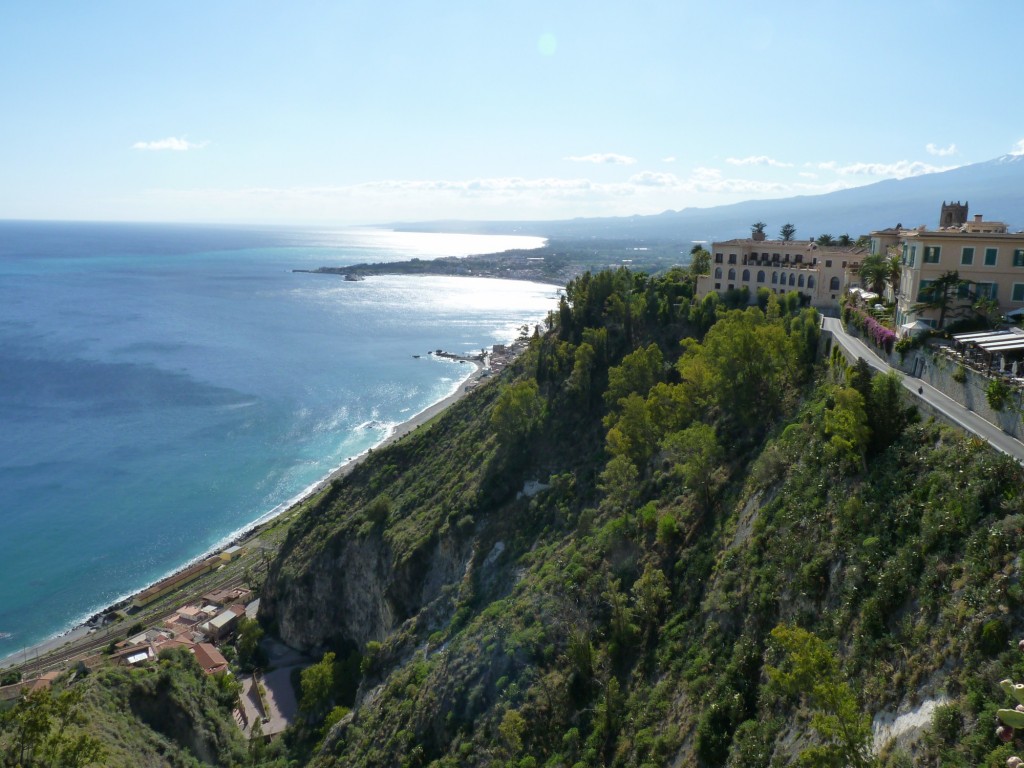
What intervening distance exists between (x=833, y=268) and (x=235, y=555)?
6882cm

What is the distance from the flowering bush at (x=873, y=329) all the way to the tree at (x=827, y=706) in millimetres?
25746

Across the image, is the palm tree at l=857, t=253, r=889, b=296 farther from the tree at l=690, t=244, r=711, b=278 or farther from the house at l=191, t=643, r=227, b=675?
the house at l=191, t=643, r=227, b=675

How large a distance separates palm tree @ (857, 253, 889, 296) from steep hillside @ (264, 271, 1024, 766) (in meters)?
5.90

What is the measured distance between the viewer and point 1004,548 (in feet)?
58.9

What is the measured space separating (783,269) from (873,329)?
20.3 meters

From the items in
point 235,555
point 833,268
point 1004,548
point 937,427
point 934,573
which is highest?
point 833,268

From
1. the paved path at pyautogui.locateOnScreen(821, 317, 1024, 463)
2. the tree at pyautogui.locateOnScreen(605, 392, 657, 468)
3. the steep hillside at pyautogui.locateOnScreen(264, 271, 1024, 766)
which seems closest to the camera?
the steep hillside at pyautogui.locateOnScreen(264, 271, 1024, 766)

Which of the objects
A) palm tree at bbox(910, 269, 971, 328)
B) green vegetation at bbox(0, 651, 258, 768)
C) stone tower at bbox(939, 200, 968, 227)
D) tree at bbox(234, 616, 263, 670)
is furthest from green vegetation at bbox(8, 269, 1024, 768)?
stone tower at bbox(939, 200, 968, 227)

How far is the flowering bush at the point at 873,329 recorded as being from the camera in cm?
3777

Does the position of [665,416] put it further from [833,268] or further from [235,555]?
[235,555]

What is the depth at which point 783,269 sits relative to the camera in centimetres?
5925

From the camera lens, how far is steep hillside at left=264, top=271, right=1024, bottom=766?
19.1 meters

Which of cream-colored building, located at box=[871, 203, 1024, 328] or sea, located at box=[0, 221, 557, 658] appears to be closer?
cream-colored building, located at box=[871, 203, 1024, 328]

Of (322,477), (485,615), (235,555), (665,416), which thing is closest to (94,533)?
(235,555)
